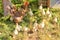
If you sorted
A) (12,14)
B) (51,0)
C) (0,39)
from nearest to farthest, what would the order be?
(0,39), (12,14), (51,0)

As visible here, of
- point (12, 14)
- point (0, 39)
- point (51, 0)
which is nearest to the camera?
point (0, 39)

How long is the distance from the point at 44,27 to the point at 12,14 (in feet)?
1.06

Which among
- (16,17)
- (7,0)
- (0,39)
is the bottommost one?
(0,39)

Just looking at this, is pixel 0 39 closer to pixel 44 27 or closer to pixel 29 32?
pixel 29 32

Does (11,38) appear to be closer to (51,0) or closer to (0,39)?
(0,39)

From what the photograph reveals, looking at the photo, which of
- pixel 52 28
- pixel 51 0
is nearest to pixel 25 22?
pixel 52 28

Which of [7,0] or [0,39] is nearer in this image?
[0,39]

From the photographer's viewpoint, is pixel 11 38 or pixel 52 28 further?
pixel 52 28

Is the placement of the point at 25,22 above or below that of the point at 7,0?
below

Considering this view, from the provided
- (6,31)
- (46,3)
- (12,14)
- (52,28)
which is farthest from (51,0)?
(6,31)

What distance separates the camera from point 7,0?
1.91 meters

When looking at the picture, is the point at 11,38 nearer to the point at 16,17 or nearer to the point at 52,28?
the point at 16,17

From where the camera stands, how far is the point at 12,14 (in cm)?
182

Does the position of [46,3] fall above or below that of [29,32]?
above
